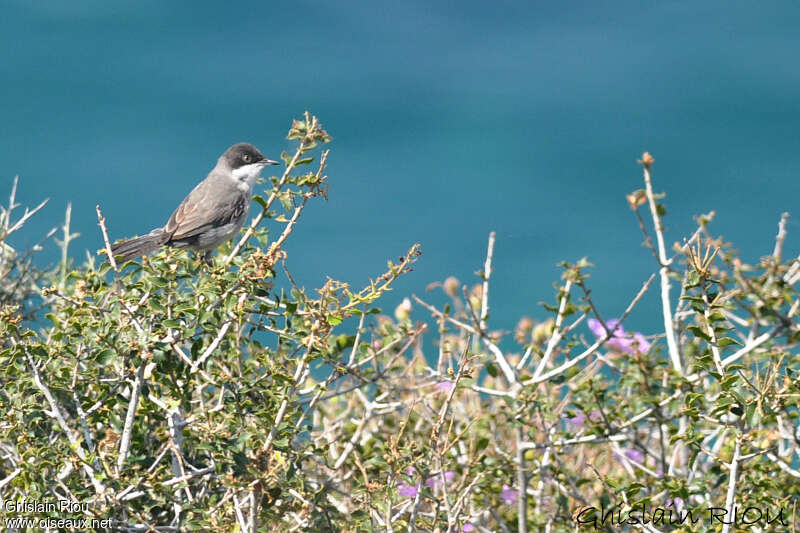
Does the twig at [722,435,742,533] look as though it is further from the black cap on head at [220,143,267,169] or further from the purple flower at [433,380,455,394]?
the black cap on head at [220,143,267,169]

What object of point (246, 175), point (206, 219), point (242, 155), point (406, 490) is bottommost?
point (406, 490)

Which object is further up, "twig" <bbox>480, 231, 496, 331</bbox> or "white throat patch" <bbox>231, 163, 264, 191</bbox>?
"white throat patch" <bbox>231, 163, 264, 191</bbox>

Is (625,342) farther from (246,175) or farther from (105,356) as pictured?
(246,175)

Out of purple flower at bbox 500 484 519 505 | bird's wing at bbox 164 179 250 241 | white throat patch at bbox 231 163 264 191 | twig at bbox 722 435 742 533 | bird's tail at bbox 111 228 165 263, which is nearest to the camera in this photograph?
twig at bbox 722 435 742 533

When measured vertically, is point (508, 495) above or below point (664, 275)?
below

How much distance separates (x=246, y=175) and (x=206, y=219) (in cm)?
95

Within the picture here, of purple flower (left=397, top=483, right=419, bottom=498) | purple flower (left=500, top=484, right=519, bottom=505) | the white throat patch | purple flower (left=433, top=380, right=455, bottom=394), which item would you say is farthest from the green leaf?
the white throat patch

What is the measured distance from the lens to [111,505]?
4590 mm

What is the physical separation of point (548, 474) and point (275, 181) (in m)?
2.41

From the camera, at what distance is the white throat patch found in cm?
798

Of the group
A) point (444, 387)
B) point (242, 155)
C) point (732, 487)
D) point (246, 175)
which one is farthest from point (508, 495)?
point (242, 155)

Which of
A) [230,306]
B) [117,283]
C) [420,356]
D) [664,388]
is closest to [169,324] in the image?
[230,306]

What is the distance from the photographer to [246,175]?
8.12 meters

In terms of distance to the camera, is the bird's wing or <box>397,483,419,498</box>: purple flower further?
the bird's wing
